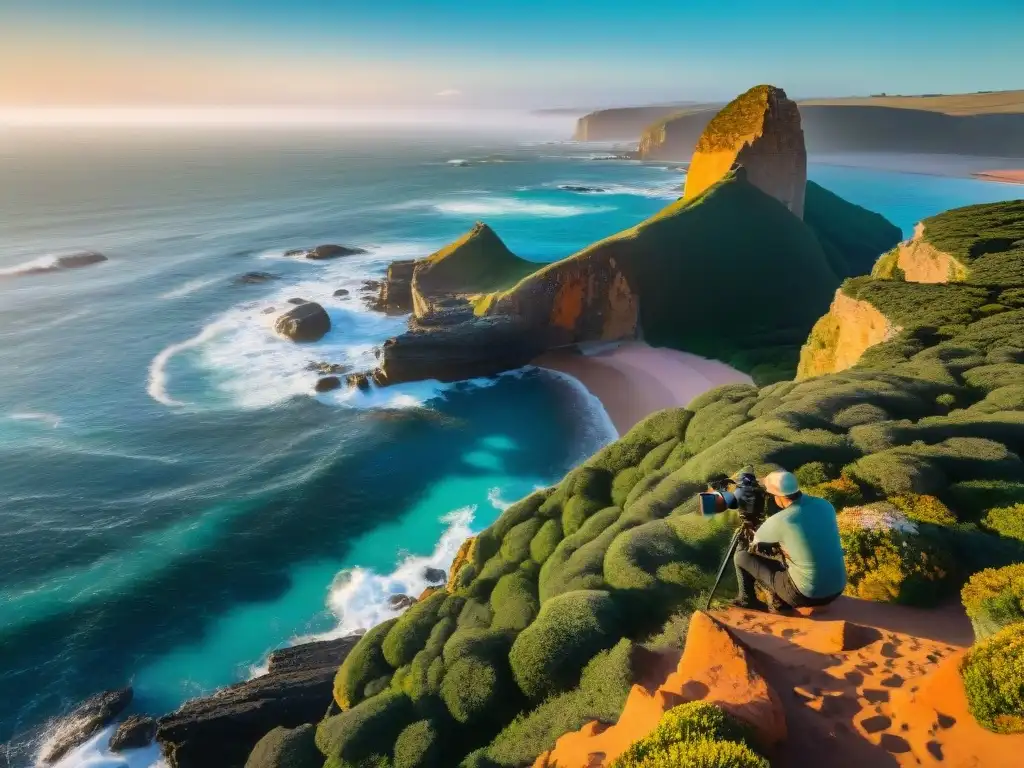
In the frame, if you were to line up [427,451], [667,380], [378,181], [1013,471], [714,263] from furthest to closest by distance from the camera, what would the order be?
1. [378,181]
2. [714,263]
3. [667,380]
4. [427,451]
5. [1013,471]

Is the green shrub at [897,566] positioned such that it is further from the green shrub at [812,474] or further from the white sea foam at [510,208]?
the white sea foam at [510,208]

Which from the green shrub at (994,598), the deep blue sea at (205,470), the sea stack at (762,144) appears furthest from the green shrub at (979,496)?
the sea stack at (762,144)

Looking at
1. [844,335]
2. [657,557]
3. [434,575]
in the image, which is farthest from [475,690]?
[844,335]

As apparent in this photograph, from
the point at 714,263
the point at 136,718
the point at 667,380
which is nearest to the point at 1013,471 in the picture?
the point at 136,718

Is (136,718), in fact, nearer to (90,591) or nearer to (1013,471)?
(90,591)

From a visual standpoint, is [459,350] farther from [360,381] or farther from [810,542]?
[810,542]

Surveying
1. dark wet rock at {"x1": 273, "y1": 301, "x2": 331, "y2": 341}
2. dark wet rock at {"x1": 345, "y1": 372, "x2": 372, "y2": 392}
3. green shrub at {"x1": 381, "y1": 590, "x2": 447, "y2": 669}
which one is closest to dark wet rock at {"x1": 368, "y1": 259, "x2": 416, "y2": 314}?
dark wet rock at {"x1": 273, "y1": 301, "x2": 331, "y2": 341}

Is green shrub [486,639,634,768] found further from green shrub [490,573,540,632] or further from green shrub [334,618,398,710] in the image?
green shrub [334,618,398,710]
